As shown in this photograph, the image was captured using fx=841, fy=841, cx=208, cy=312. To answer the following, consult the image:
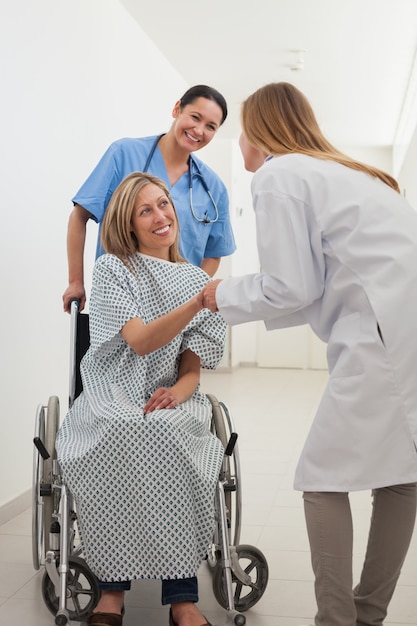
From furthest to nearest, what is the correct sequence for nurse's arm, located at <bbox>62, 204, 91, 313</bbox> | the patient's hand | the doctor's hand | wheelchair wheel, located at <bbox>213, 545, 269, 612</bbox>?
1. nurse's arm, located at <bbox>62, 204, 91, 313</bbox>
2. wheelchair wheel, located at <bbox>213, 545, 269, 612</bbox>
3. the patient's hand
4. the doctor's hand

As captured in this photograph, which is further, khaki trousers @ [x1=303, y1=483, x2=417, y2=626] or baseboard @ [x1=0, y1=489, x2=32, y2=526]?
baseboard @ [x1=0, y1=489, x2=32, y2=526]

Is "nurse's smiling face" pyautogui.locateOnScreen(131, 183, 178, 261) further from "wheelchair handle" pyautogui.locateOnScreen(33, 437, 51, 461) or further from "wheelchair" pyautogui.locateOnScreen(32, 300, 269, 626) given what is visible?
"wheelchair handle" pyautogui.locateOnScreen(33, 437, 51, 461)

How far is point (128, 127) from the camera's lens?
4.81 m

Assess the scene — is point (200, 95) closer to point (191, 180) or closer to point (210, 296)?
point (191, 180)

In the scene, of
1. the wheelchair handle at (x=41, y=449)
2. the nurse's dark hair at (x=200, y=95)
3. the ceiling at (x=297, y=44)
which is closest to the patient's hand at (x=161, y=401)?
the wheelchair handle at (x=41, y=449)

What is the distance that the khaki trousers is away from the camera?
1766 mm

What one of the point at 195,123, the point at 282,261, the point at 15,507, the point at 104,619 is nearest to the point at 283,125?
the point at 282,261

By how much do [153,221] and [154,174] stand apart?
0.50m

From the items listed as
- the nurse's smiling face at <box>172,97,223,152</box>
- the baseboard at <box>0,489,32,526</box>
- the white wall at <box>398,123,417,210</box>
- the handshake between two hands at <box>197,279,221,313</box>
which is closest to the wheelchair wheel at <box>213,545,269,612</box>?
the handshake between two hands at <box>197,279,221,313</box>

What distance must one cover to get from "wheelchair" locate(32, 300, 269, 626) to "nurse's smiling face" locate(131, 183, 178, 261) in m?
0.30

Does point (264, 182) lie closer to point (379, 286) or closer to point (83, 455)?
point (379, 286)

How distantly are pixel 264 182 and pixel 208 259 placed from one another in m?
1.13

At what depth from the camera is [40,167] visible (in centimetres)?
350

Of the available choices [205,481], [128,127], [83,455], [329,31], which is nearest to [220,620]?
[205,481]
